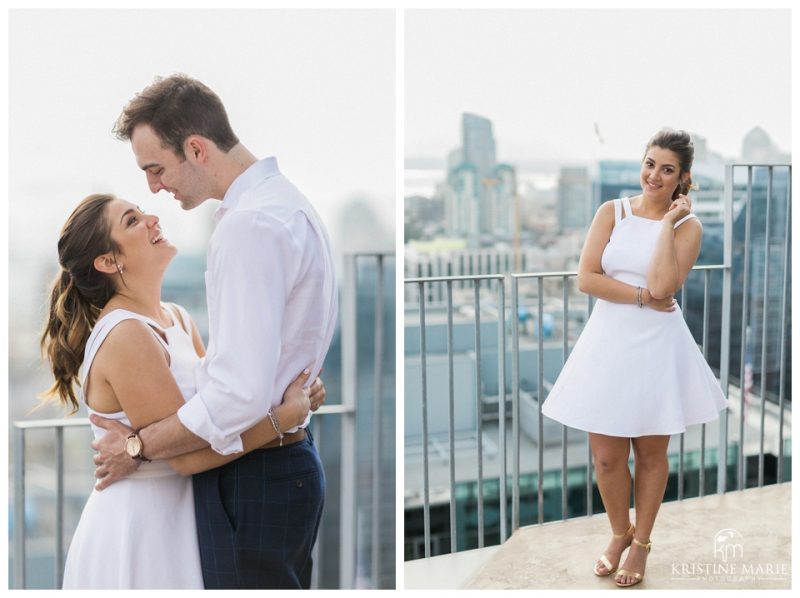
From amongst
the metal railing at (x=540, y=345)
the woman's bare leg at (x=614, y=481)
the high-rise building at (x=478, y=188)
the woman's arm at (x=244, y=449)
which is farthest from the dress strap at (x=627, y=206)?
the woman's arm at (x=244, y=449)

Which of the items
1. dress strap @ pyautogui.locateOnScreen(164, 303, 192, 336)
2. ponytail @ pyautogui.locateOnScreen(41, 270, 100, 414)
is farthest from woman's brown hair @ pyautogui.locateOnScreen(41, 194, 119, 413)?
dress strap @ pyautogui.locateOnScreen(164, 303, 192, 336)

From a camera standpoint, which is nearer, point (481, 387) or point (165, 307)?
point (165, 307)

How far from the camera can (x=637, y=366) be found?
221 centimetres

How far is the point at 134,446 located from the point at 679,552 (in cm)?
175

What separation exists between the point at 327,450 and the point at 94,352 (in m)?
1.02

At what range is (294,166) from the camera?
2377 millimetres

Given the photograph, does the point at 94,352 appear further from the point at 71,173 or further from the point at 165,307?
the point at 71,173

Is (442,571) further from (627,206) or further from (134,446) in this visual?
(627,206)

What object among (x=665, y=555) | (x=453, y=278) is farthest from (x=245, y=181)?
(x=665, y=555)

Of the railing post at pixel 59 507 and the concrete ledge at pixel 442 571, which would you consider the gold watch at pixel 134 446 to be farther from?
the concrete ledge at pixel 442 571

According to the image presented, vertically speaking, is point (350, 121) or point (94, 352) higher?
point (350, 121)

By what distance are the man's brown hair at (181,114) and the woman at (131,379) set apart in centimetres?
23

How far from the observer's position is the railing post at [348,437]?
258 cm

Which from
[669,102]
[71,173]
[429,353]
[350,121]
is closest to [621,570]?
[429,353]
